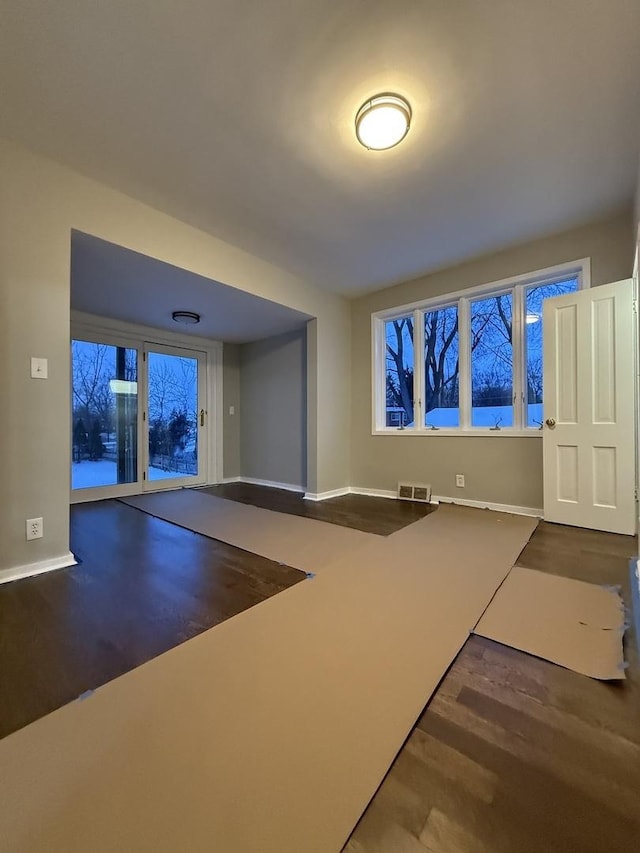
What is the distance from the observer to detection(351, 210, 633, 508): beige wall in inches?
117

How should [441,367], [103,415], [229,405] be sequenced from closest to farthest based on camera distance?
1. [441,367]
2. [103,415]
3. [229,405]

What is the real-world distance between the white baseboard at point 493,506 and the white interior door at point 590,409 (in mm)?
250

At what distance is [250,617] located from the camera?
1.59 meters

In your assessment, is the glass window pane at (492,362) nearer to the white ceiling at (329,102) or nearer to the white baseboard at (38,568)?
the white ceiling at (329,102)

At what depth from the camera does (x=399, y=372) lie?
4.33 metres

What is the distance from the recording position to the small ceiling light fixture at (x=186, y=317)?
3994mm

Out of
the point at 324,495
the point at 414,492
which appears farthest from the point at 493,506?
the point at 324,495

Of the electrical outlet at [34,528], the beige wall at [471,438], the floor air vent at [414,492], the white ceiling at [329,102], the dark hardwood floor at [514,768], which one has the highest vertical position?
the white ceiling at [329,102]

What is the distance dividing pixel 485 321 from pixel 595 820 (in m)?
3.70

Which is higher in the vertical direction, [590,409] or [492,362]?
[492,362]

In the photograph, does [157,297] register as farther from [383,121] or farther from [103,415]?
[383,121]

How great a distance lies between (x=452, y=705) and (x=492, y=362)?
129 inches

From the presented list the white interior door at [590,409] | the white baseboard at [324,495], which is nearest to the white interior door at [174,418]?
the white baseboard at [324,495]

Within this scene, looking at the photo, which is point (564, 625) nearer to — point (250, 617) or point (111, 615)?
point (250, 617)
